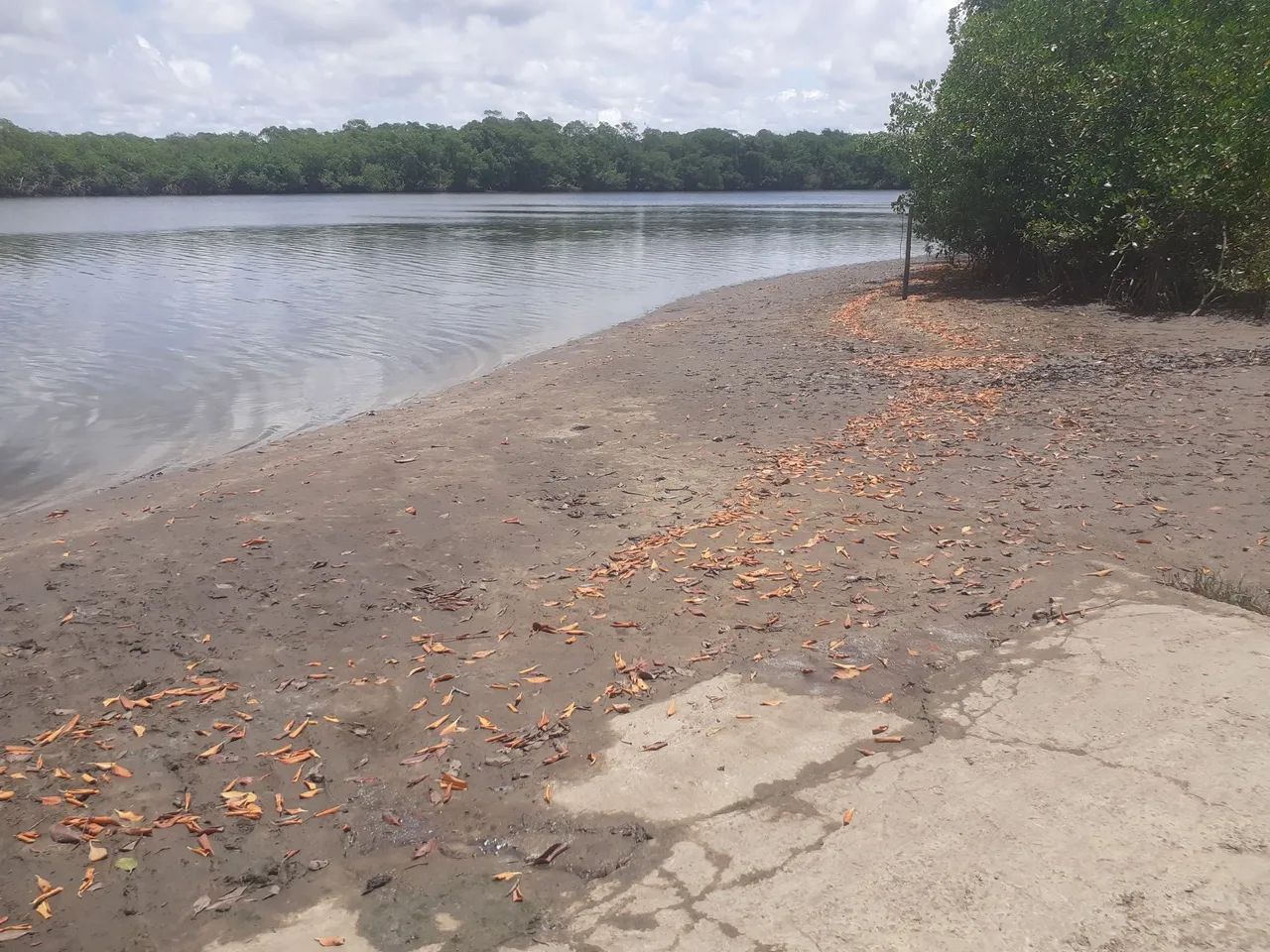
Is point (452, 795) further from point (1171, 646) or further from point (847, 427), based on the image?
point (847, 427)

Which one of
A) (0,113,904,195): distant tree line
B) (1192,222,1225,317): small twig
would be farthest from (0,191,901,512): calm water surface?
(0,113,904,195): distant tree line

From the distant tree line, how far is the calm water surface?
51.4m

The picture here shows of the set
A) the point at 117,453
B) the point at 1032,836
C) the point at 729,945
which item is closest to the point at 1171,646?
the point at 1032,836

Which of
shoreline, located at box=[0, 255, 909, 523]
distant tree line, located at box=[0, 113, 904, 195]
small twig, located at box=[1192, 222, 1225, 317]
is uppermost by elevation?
distant tree line, located at box=[0, 113, 904, 195]

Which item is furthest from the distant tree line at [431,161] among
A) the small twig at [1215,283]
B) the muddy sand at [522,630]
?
the muddy sand at [522,630]

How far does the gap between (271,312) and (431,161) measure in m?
103

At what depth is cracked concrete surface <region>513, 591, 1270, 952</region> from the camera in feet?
10.1

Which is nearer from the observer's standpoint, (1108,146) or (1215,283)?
(1215,283)

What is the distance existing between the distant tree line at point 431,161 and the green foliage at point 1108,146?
84.8 meters

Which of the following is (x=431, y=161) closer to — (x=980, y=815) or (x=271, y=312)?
(x=271, y=312)

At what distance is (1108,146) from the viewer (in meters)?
16.9

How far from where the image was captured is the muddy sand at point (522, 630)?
366cm

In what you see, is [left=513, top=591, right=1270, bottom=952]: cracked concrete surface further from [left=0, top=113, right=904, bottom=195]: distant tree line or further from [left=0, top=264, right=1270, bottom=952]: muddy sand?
[left=0, top=113, right=904, bottom=195]: distant tree line

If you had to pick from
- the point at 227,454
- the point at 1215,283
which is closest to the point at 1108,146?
the point at 1215,283
